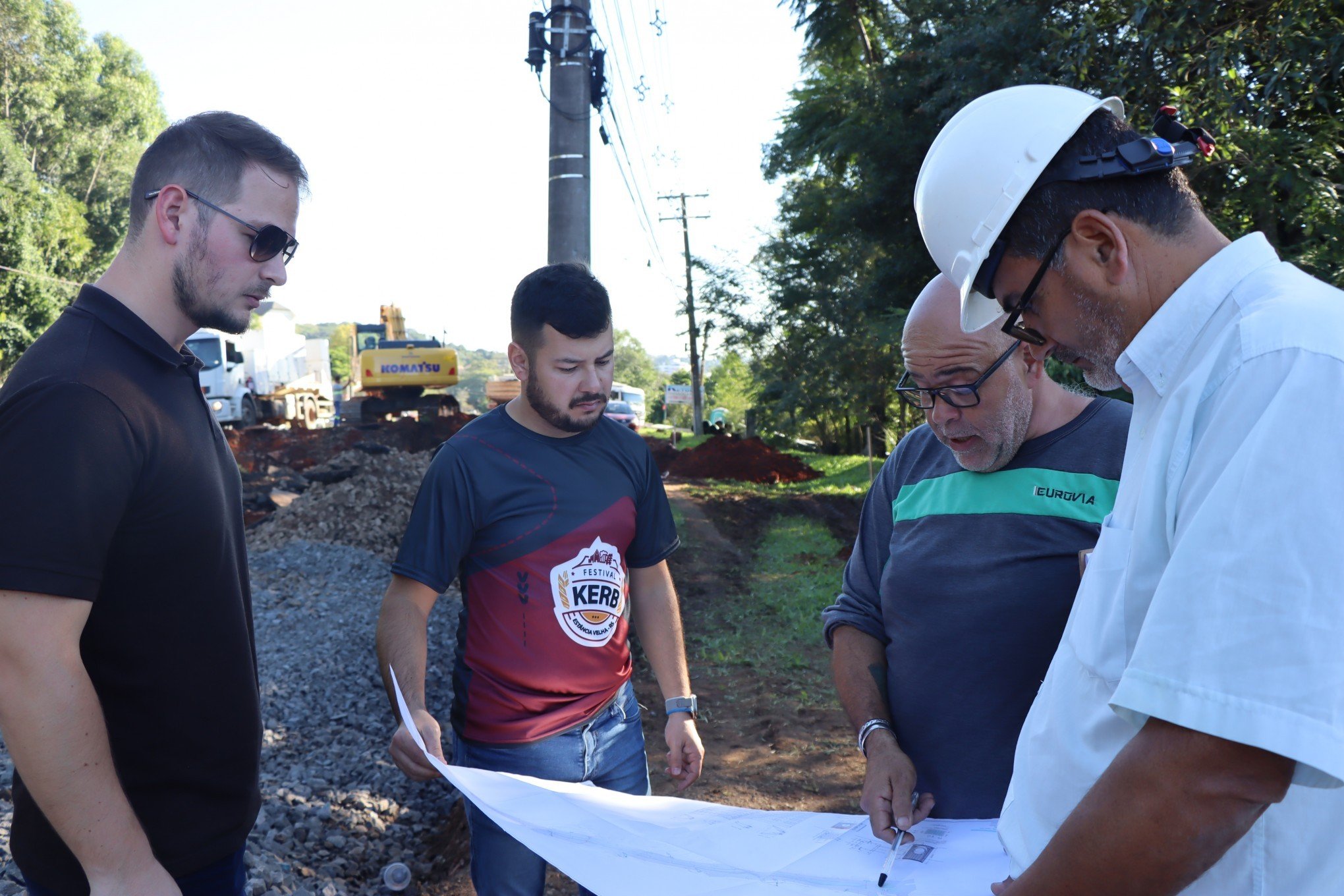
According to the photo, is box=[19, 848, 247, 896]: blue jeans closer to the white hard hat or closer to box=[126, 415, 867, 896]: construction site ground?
box=[126, 415, 867, 896]: construction site ground

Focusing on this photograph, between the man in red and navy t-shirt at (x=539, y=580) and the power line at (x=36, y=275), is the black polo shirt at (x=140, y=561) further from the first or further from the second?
the power line at (x=36, y=275)

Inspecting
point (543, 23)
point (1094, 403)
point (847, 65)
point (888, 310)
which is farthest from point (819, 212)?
point (1094, 403)

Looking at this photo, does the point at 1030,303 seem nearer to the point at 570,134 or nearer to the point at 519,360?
the point at 519,360

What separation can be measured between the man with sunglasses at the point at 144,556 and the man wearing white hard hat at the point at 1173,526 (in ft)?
4.80

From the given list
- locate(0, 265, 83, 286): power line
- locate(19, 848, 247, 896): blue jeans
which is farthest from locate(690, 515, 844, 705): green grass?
locate(0, 265, 83, 286): power line

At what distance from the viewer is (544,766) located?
8.44 ft

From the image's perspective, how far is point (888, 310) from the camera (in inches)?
594

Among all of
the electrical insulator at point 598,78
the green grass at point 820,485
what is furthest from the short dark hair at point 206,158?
the green grass at point 820,485

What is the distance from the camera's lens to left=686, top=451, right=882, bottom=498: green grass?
18.4 metres

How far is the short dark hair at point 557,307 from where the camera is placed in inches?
109

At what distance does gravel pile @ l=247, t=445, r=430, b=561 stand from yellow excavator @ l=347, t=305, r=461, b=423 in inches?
503

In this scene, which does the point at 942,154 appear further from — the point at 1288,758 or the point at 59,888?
the point at 59,888

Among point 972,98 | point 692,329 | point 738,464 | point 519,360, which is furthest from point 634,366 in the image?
point 519,360

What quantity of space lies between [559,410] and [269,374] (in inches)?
1361
